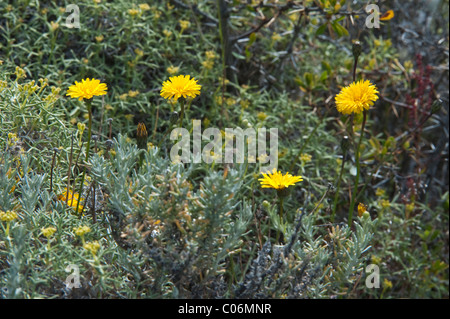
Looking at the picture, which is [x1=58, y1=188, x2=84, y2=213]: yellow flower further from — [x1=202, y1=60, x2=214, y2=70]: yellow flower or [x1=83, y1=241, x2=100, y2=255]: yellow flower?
[x1=202, y1=60, x2=214, y2=70]: yellow flower

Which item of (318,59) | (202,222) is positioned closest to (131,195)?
(202,222)

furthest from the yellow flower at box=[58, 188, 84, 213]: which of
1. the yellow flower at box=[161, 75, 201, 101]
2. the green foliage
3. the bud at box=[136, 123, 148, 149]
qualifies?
the yellow flower at box=[161, 75, 201, 101]

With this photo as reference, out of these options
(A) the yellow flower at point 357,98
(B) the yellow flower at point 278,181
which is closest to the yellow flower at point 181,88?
(B) the yellow flower at point 278,181

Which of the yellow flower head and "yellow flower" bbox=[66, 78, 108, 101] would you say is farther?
the yellow flower head

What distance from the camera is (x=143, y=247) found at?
129 centimetres

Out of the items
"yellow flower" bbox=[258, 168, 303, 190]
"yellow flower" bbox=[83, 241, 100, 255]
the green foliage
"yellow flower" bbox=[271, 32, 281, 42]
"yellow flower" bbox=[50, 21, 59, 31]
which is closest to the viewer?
"yellow flower" bbox=[83, 241, 100, 255]

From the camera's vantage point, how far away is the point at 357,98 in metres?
1.59

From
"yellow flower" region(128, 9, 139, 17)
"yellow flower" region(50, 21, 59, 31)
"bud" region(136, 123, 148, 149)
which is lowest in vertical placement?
"bud" region(136, 123, 148, 149)

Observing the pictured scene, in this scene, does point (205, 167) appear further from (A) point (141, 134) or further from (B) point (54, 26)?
(B) point (54, 26)

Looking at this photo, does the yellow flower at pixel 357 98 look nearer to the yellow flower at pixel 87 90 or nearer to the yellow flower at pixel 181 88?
the yellow flower at pixel 181 88

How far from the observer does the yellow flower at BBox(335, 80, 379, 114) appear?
1.58 meters

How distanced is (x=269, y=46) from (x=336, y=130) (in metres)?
0.55

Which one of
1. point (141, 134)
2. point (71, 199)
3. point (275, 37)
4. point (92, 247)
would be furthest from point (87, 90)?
point (275, 37)

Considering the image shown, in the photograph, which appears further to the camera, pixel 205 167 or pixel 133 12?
pixel 133 12
